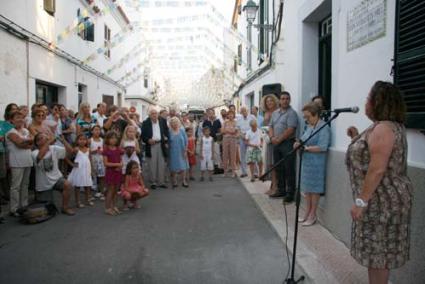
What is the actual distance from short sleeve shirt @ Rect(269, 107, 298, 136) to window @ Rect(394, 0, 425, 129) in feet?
11.0

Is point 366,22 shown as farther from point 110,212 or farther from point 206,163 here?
point 206,163

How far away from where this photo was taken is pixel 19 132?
21.6 ft

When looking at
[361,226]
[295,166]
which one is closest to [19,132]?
[295,166]

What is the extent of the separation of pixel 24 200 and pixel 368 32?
573 centimetres

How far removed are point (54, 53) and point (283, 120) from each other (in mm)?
7930

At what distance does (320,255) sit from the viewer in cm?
456

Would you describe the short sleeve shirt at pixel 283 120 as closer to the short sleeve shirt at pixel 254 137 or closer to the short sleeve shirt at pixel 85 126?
the short sleeve shirt at pixel 254 137

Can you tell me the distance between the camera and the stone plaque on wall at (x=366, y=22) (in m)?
4.07

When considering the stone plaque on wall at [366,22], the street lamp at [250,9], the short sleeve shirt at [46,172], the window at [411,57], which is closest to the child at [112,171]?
the short sleeve shirt at [46,172]

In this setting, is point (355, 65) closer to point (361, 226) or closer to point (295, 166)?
point (361, 226)

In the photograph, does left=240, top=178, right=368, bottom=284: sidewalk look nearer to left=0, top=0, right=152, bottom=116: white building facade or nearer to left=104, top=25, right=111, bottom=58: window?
left=0, top=0, right=152, bottom=116: white building facade

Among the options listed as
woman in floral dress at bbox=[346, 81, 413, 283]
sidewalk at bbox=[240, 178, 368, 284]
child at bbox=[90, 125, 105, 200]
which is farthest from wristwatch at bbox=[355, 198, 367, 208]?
child at bbox=[90, 125, 105, 200]

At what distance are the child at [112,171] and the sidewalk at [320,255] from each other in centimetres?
254

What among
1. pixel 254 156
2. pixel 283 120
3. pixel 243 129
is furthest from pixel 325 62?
pixel 243 129
